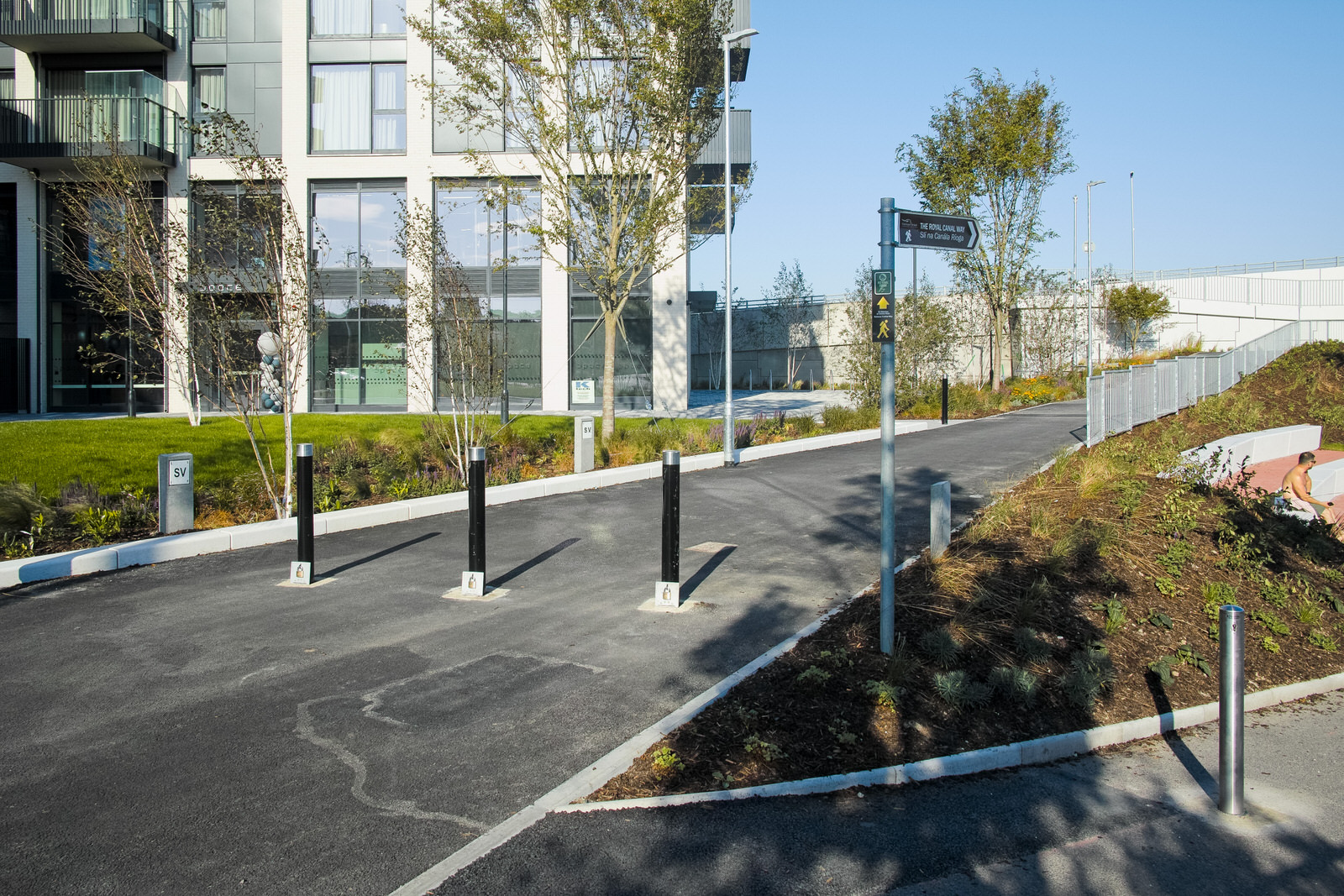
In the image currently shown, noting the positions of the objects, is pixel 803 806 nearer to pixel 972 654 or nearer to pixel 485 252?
pixel 972 654

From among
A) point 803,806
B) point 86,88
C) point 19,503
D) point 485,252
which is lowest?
point 803,806

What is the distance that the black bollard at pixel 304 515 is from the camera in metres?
8.00

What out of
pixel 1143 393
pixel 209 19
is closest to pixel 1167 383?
pixel 1143 393

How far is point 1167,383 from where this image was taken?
803 inches

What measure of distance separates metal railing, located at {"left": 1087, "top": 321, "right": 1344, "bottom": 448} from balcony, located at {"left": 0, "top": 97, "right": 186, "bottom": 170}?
25081mm

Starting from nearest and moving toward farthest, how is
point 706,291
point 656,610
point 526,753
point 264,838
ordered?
point 264,838, point 526,753, point 656,610, point 706,291

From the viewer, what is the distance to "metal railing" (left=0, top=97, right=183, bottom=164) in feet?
86.6

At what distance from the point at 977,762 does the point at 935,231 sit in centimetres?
318

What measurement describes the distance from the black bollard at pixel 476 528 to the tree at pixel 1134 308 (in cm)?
3997

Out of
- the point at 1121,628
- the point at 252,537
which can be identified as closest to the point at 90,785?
the point at 252,537

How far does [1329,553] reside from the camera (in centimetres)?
961

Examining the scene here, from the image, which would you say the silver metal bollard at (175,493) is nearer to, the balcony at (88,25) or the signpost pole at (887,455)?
the signpost pole at (887,455)

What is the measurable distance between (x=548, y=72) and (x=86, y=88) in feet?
60.4

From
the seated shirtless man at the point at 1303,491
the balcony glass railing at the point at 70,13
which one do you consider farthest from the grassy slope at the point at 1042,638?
the balcony glass railing at the point at 70,13
